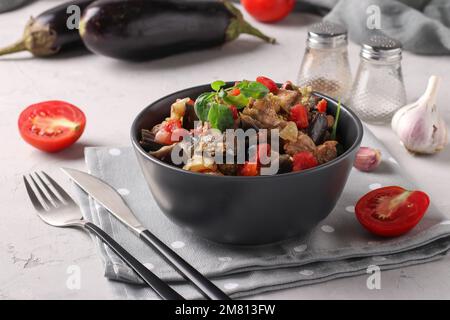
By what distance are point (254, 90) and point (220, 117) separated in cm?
10

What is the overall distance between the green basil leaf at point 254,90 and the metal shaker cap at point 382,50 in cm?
73

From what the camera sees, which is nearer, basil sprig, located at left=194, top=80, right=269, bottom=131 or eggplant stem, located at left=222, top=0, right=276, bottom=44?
basil sprig, located at left=194, top=80, right=269, bottom=131

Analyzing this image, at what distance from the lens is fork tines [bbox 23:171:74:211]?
5.41 feet

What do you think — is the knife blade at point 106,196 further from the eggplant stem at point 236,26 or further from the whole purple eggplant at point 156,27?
the eggplant stem at point 236,26

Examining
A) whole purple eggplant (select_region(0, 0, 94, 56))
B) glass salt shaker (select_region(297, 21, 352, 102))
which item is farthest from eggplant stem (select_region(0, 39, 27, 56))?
glass salt shaker (select_region(297, 21, 352, 102))

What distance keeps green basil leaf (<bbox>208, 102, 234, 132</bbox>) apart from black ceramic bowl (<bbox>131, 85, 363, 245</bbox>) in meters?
0.14

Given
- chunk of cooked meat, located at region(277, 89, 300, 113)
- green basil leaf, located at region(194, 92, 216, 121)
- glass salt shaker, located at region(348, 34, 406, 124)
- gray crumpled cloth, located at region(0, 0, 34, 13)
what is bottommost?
gray crumpled cloth, located at region(0, 0, 34, 13)

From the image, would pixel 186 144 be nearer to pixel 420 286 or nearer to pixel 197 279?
pixel 197 279

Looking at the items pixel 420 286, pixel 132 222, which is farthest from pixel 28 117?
pixel 420 286

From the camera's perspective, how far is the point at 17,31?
113 inches

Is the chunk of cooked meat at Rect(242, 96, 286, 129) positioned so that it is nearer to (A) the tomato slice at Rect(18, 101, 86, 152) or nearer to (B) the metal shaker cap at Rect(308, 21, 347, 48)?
(A) the tomato slice at Rect(18, 101, 86, 152)

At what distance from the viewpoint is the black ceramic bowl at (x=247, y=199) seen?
1.33 metres

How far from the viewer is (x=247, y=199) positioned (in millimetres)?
1346
